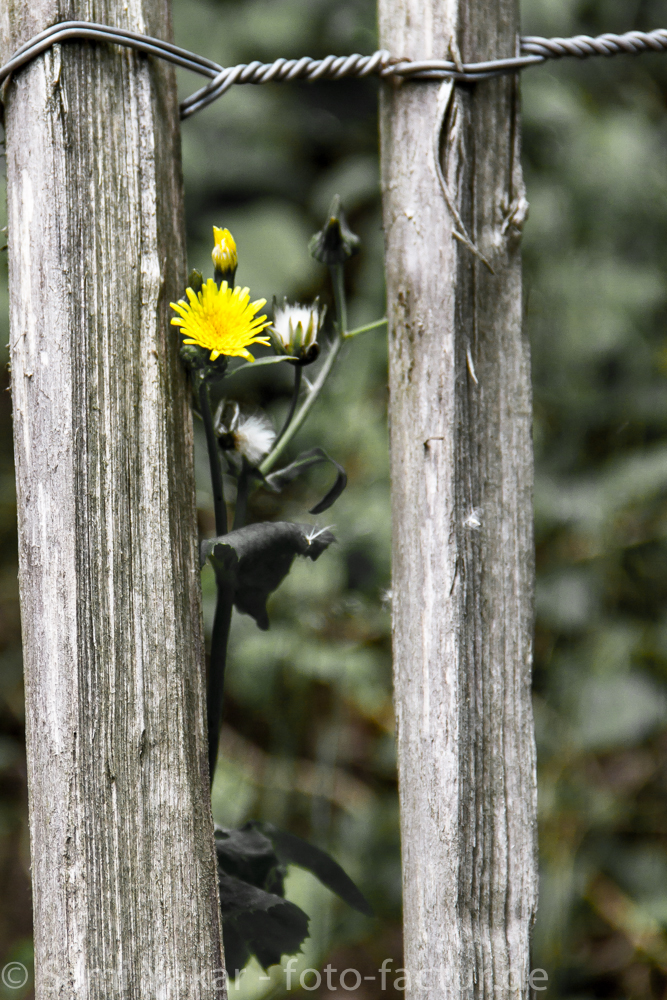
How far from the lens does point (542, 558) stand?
1.83 meters

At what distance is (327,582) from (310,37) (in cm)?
159

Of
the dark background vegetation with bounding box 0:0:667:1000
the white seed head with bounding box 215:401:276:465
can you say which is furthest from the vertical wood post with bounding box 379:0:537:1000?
the dark background vegetation with bounding box 0:0:667:1000

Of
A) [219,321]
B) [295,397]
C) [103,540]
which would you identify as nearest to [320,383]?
[295,397]

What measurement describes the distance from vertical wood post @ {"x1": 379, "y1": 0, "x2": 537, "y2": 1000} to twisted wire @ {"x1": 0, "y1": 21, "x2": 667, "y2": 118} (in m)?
0.01

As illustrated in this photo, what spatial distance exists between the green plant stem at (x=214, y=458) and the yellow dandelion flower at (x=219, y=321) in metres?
0.04

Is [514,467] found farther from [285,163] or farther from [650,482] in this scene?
[285,163]

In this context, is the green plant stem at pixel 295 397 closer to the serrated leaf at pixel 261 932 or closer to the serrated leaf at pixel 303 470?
the serrated leaf at pixel 303 470

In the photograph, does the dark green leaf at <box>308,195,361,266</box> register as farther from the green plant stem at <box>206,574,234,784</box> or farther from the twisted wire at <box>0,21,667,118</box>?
the green plant stem at <box>206,574,234,784</box>

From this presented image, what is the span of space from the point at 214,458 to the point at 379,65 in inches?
13.5

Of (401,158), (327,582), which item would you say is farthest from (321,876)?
(327,582)

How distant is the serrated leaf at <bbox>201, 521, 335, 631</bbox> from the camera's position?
23.2 inches

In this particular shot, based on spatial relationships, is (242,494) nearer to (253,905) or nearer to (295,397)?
(295,397)

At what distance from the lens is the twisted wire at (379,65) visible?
59cm

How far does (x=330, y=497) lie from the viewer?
2.17ft
